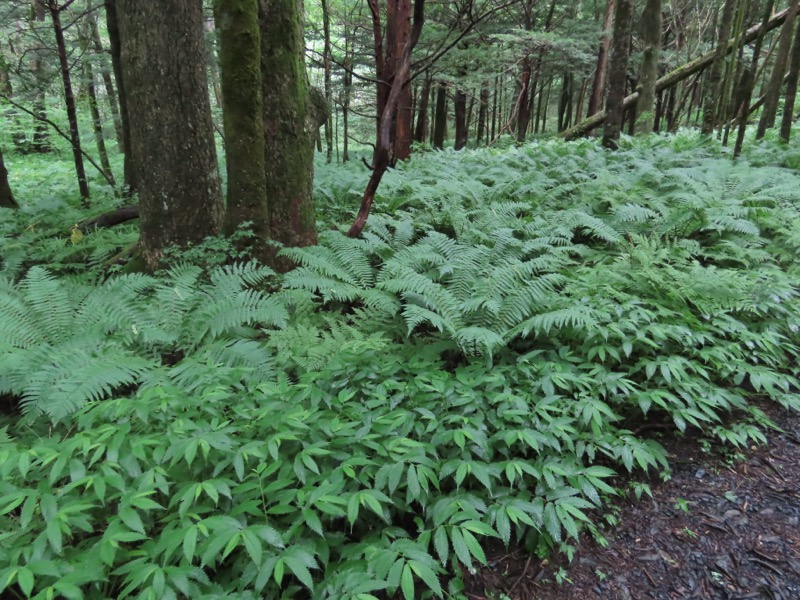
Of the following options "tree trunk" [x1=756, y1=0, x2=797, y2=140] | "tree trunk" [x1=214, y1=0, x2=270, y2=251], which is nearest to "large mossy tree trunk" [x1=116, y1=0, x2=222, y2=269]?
"tree trunk" [x1=214, y1=0, x2=270, y2=251]

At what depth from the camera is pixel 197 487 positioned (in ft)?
5.50

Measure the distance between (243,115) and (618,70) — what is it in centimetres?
658

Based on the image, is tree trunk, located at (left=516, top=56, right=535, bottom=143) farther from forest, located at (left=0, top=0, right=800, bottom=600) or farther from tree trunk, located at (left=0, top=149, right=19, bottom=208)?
tree trunk, located at (left=0, top=149, right=19, bottom=208)

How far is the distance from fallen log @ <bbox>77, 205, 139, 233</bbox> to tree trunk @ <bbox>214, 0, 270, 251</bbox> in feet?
10.5

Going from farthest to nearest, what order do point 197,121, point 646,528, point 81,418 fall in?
point 197,121
point 646,528
point 81,418

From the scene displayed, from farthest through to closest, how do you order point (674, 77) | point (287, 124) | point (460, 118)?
point (460, 118)
point (674, 77)
point (287, 124)

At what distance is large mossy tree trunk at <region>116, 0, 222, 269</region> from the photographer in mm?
3730

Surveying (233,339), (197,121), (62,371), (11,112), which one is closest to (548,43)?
(197,121)

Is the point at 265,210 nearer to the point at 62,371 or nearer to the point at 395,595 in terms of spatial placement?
the point at 62,371

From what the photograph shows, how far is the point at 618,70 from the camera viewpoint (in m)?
7.43

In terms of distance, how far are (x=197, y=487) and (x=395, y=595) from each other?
919 millimetres

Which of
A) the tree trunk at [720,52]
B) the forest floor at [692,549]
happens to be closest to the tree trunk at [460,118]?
the tree trunk at [720,52]

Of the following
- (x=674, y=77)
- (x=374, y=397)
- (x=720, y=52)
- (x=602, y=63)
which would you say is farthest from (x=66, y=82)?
(x=602, y=63)

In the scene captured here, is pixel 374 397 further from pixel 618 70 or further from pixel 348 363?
pixel 618 70
